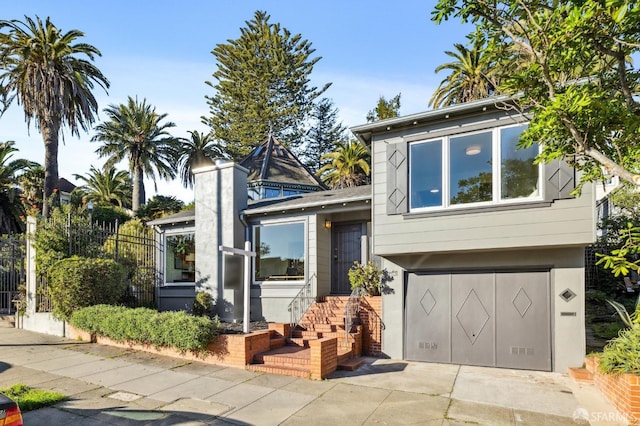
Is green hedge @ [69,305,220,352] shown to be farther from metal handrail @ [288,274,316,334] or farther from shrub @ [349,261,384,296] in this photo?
shrub @ [349,261,384,296]

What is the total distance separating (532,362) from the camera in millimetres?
8062

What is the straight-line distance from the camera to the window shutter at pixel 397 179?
29.0ft

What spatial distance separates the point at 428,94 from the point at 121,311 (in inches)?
760

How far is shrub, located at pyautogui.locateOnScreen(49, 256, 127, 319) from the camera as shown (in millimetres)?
9756

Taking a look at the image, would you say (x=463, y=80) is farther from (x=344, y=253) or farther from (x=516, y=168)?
(x=516, y=168)

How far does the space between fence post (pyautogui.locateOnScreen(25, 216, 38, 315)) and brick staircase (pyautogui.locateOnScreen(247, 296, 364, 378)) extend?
6.85m

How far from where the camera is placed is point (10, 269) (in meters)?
12.6

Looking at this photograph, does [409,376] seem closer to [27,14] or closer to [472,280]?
[472,280]

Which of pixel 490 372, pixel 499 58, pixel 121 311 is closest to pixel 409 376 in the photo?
pixel 490 372

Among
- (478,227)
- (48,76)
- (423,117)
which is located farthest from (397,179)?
(48,76)

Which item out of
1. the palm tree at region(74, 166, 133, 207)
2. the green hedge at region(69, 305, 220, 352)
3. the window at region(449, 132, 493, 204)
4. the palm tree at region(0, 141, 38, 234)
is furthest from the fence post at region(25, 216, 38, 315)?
the palm tree at region(74, 166, 133, 207)

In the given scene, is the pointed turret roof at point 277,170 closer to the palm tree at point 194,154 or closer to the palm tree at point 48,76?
the palm tree at point 48,76

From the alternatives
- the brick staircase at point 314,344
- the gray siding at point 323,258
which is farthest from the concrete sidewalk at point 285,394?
the gray siding at point 323,258

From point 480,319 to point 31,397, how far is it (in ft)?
26.6
